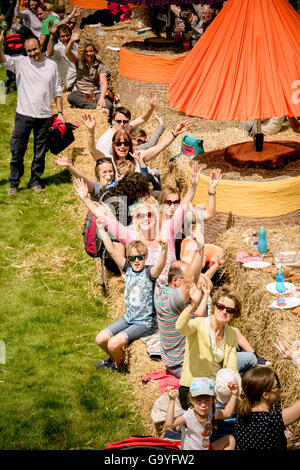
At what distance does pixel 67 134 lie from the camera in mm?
10992

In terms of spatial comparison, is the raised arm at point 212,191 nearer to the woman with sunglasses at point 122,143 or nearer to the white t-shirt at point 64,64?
the woman with sunglasses at point 122,143

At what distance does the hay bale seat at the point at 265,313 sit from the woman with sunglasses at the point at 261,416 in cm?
69

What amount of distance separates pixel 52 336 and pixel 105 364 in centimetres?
82

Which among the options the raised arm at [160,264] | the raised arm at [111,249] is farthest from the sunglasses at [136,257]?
the raised arm at [111,249]

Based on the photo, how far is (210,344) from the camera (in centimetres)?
544

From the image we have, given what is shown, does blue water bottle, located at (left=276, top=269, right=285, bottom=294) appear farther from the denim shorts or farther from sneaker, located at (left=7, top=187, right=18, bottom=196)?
sneaker, located at (left=7, top=187, right=18, bottom=196)

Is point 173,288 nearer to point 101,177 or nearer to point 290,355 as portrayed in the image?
point 290,355

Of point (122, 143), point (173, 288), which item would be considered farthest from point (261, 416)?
point (122, 143)

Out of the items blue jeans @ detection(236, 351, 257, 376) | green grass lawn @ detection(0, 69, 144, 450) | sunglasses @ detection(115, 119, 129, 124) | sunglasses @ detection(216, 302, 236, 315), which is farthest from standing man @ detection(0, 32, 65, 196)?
sunglasses @ detection(216, 302, 236, 315)

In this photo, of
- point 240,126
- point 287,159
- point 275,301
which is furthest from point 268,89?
point 240,126

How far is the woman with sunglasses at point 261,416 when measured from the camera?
180 inches

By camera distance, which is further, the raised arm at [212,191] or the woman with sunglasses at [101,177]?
the woman with sunglasses at [101,177]

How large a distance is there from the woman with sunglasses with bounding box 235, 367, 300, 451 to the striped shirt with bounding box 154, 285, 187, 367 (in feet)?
3.89

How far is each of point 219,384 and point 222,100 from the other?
144 inches
